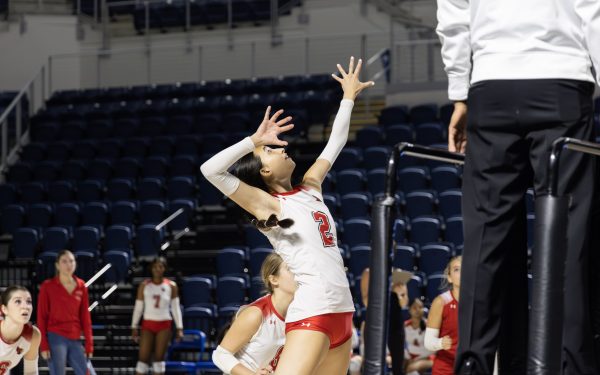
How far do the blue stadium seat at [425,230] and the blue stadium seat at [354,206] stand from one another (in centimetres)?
103

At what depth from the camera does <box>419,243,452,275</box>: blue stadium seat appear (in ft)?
40.3

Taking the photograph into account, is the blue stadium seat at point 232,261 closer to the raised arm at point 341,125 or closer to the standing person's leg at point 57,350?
the standing person's leg at point 57,350

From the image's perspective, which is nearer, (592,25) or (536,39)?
(592,25)

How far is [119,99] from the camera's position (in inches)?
823

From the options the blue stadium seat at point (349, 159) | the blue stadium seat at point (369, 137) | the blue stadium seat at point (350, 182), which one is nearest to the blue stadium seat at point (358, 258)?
the blue stadium seat at point (350, 182)

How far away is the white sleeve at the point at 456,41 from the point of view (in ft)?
9.66

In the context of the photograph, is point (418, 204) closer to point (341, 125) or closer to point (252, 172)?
point (341, 125)

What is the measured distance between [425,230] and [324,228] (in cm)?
824

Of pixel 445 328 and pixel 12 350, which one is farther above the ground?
pixel 445 328

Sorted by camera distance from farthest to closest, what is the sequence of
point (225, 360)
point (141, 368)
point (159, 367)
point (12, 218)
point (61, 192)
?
1. point (61, 192)
2. point (12, 218)
3. point (141, 368)
4. point (159, 367)
5. point (225, 360)

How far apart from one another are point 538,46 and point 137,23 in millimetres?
20804

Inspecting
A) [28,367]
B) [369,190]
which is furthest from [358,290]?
[28,367]

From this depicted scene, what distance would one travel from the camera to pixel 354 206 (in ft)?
45.9

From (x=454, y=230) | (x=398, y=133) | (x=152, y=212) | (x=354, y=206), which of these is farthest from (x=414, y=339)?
(x=152, y=212)
